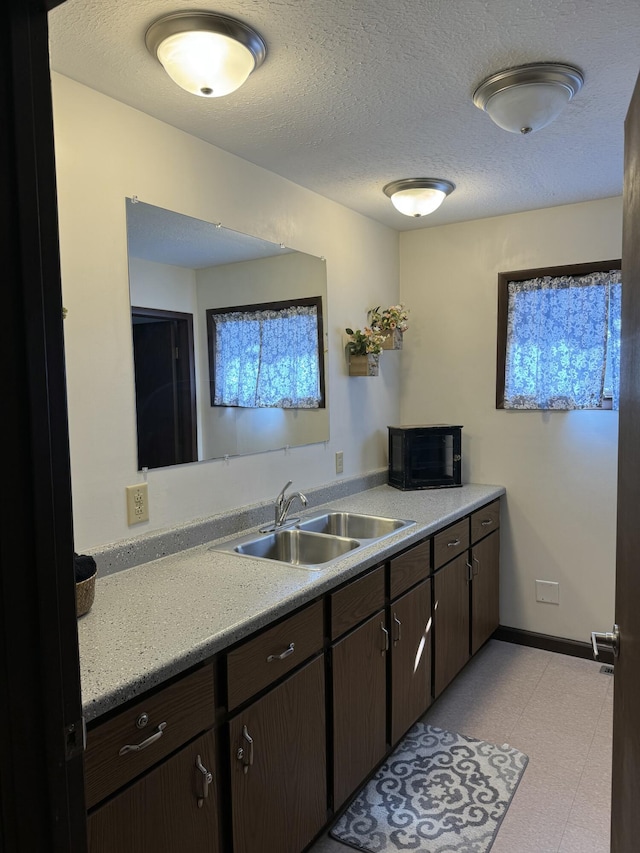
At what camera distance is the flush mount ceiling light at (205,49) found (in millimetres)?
1459

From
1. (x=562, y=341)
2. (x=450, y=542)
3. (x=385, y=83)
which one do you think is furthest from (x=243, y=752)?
(x=562, y=341)

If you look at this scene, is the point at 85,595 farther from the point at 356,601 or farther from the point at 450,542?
the point at 450,542

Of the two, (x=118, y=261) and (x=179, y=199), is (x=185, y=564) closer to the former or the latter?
(x=118, y=261)

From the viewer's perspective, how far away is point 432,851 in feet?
6.22

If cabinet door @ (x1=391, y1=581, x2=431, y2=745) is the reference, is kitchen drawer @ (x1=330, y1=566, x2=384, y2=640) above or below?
above

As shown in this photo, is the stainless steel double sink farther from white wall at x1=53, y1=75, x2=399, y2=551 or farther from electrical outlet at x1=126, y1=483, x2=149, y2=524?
electrical outlet at x1=126, y1=483, x2=149, y2=524

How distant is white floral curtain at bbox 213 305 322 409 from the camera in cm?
236

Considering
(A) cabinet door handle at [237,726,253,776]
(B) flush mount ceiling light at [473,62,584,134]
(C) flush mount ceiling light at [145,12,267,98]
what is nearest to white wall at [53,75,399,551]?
(C) flush mount ceiling light at [145,12,267,98]

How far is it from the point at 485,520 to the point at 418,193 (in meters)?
1.68

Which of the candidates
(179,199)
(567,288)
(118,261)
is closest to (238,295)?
(179,199)

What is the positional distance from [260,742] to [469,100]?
6.68 ft

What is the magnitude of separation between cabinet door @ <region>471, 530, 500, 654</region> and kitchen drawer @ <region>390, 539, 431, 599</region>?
586 mm

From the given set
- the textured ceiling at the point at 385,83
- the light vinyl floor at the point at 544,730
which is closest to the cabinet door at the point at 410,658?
the light vinyl floor at the point at 544,730

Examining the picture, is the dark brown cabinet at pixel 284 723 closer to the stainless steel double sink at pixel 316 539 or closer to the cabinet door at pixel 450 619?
the cabinet door at pixel 450 619
